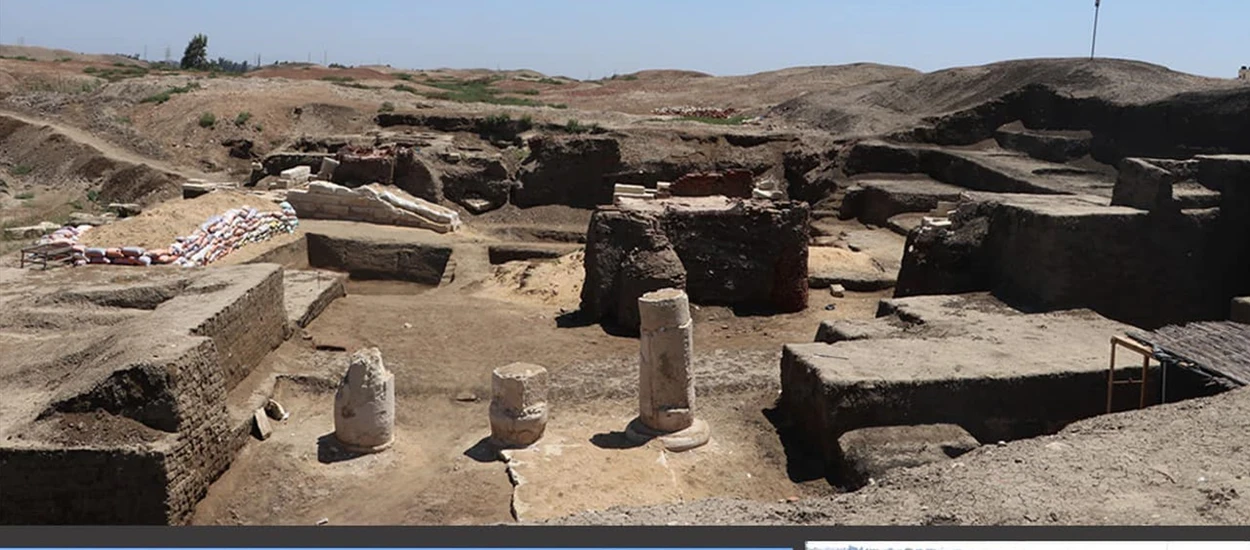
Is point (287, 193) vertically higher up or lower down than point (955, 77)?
lower down

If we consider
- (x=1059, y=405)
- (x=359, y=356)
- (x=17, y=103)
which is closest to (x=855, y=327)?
(x=1059, y=405)

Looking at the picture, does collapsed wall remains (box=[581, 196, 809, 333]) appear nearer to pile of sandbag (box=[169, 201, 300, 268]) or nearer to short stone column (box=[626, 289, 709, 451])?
short stone column (box=[626, 289, 709, 451])

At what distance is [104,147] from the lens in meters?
26.7

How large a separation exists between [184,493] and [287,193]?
1202cm

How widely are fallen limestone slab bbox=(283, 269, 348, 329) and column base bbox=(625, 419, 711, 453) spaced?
4645 millimetres

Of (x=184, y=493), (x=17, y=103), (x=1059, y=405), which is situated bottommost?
(x=184, y=493)

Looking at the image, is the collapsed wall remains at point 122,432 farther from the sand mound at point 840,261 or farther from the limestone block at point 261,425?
the sand mound at point 840,261

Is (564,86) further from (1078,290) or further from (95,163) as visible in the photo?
(1078,290)

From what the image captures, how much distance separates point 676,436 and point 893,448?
1872 millimetres

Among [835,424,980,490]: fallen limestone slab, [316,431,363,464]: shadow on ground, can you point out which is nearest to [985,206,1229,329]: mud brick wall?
[835,424,980,490]: fallen limestone slab

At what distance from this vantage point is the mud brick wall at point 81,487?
24.1 feet

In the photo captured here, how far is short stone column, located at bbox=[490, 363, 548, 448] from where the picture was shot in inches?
346

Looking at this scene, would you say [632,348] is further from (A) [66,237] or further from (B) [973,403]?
(A) [66,237]

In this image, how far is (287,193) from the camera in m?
19.0
